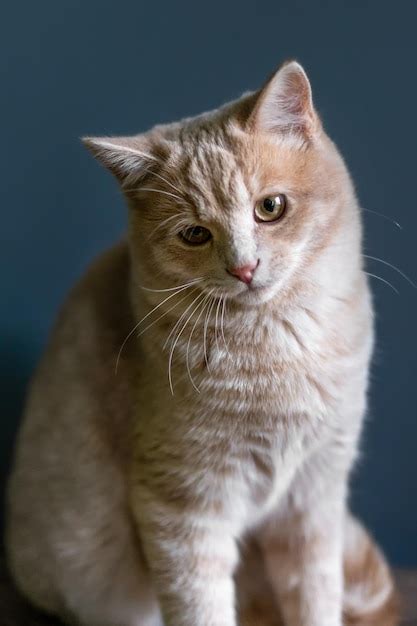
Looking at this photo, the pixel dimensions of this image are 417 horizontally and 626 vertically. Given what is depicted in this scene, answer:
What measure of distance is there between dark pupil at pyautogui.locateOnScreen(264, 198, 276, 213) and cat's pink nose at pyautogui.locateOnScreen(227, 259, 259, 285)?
0.29ft

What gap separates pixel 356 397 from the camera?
145 cm

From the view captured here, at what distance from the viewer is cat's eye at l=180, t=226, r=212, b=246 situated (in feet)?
4.23

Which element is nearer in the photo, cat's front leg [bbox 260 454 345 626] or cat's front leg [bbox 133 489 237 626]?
cat's front leg [bbox 133 489 237 626]

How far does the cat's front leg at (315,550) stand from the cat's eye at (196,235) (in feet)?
1.63

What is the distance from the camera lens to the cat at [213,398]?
128cm

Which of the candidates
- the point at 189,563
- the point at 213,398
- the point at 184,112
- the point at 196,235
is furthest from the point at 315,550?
the point at 184,112

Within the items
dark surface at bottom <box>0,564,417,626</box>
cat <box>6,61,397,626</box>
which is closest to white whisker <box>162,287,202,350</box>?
cat <box>6,61,397,626</box>

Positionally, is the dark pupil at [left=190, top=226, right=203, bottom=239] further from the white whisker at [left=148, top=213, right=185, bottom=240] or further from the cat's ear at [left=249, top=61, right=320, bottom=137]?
the cat's ear at [left=249, top=61, right=320, bottom=137]

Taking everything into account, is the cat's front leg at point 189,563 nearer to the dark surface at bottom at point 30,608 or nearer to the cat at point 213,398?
the cat at point 213,398

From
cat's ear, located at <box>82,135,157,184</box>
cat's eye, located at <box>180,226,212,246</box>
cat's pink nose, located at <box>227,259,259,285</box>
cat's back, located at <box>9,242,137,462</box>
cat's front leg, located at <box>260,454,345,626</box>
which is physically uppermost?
cat's ear, located at <box>82,135,157,184</box>

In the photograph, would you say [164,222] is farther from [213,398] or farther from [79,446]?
[79,446]

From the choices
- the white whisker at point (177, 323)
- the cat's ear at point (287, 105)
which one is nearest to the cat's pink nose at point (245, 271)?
the white whisker at point (177, 323)

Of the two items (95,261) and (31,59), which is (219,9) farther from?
(95,261)

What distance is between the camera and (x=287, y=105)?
1.27 metres
